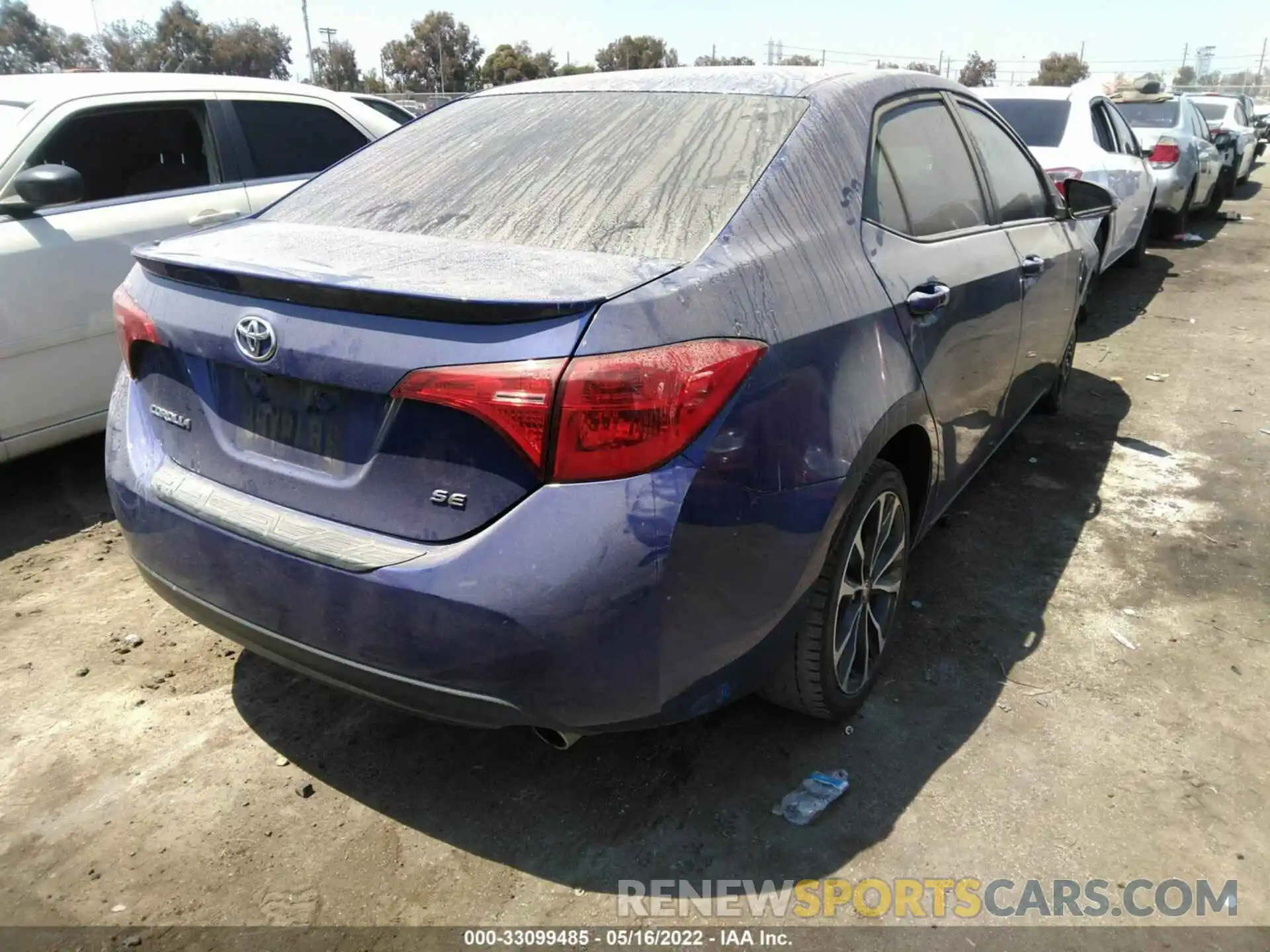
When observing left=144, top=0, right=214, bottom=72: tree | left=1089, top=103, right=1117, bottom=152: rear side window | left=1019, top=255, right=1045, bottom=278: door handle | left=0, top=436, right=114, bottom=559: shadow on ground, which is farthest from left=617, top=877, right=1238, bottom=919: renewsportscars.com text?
left=144, top=0, right=214, bottom=72: tree

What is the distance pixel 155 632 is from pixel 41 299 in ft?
5.09

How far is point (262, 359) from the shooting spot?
2.00 meters

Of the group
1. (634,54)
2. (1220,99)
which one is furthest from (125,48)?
(1220,99)

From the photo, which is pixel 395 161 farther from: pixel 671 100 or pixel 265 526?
pixel 265 526

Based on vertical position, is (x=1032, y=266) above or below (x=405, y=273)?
below

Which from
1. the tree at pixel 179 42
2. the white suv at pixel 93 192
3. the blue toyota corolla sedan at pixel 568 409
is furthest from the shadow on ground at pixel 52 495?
the tree at pixel 179 42

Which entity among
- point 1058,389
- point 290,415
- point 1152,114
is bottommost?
point 1058,389

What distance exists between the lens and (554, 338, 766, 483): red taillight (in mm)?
1759

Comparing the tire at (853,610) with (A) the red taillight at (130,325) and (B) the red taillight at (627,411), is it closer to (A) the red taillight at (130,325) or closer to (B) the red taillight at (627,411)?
(B) the red taillight at (627,411)

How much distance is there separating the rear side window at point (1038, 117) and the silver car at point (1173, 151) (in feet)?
7.56

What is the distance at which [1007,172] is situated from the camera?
367 cm

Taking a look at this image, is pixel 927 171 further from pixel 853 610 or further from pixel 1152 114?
pixel 1152 114

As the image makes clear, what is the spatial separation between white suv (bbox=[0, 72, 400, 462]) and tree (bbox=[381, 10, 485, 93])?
74.9 metres

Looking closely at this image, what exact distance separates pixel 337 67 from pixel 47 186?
259ft
